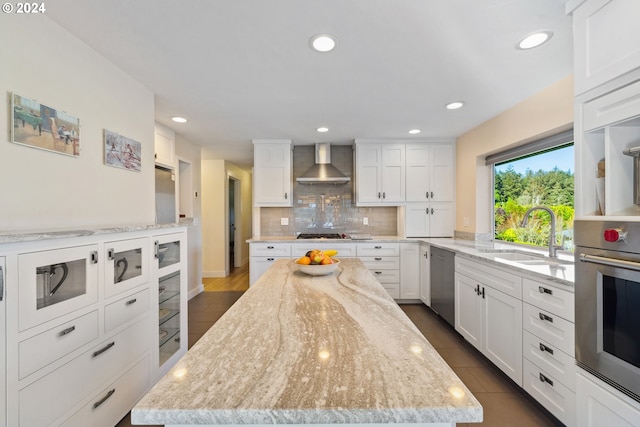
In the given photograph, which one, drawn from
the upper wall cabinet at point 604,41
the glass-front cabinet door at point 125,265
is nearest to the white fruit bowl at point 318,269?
the glass-front cabinet door at point 125,265

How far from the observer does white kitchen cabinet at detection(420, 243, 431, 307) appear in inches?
135

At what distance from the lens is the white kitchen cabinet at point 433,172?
3.88 metres

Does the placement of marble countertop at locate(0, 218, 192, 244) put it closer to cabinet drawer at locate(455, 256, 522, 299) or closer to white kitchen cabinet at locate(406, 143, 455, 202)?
cabinet drawer at locate(455, 256, 522, 299)

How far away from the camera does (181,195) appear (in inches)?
155

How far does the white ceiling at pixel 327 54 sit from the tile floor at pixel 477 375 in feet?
7.94

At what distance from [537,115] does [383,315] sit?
256cm

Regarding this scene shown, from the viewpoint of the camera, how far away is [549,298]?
161cm

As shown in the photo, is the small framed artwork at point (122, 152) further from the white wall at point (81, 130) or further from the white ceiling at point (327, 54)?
the white ceiling at point (327, 54)

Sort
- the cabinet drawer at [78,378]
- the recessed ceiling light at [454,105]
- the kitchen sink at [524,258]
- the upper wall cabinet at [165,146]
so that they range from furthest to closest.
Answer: the upper wall cabinet at [165,146], the recessed ceiling light at [454,105], the kitchen sink at [524,258], the cabinet drawer at [78,378]

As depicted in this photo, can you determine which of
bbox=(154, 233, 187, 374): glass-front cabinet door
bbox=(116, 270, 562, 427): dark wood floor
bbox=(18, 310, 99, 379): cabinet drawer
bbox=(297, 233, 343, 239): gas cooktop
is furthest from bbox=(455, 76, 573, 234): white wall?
bbox=(18, 310, 99, 379): cabinet drawer

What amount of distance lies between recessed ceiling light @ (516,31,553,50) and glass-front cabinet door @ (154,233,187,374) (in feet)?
9.16

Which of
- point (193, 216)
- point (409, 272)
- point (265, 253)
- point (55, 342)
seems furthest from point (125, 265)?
point (409, 272)

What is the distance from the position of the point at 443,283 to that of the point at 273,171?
2742 mm

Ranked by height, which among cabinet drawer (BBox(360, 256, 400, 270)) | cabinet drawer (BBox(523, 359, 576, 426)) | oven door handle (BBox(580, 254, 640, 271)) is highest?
oven door handle (BBox(580, 254, 640, 271))
